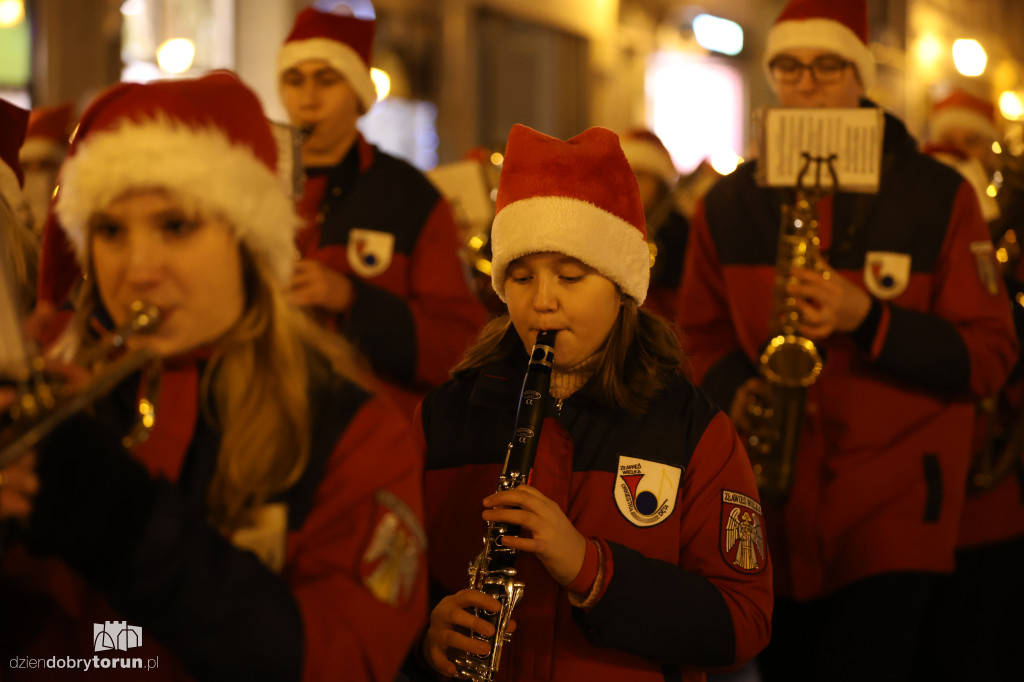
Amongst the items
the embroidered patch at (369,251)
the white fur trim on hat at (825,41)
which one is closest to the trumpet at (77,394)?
the embroidered patch at (369,251)

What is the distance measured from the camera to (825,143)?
10.5 feet

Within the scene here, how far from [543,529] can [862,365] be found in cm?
171

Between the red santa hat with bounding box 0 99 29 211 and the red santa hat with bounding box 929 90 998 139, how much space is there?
18.3 ft

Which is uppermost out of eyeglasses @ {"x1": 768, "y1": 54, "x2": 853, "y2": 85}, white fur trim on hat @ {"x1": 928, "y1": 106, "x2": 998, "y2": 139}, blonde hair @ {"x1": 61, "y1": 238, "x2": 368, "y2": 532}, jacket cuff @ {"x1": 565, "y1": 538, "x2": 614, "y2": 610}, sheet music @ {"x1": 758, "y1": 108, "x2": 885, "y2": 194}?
white fur trim on hat @ {"x1": 928, "y1": 106, "x2": 998, "y2": 139}

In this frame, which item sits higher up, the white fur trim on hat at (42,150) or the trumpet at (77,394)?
the white fur trim on hat at (42,150)

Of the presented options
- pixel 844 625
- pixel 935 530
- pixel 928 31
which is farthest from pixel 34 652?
pixel 928 31

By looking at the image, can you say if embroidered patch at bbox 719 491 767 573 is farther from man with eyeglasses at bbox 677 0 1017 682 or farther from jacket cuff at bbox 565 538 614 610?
man with eyeglasses at bbox 677 0 1017 682

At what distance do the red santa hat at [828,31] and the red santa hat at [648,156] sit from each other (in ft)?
7.52

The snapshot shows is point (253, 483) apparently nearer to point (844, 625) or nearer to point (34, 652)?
point (34, 652)

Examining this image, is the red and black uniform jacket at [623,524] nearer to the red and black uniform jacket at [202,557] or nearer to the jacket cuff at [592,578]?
the jacket cuff at [592,578]

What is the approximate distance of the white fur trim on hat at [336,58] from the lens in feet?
13.2

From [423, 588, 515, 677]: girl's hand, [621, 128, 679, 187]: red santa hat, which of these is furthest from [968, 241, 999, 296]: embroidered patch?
[621, 128, 679, 187]: red santa hat

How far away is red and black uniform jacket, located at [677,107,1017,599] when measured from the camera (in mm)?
3076

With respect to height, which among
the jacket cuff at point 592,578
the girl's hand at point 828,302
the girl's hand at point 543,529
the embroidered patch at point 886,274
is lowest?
the jacket cuff at point 592,578
